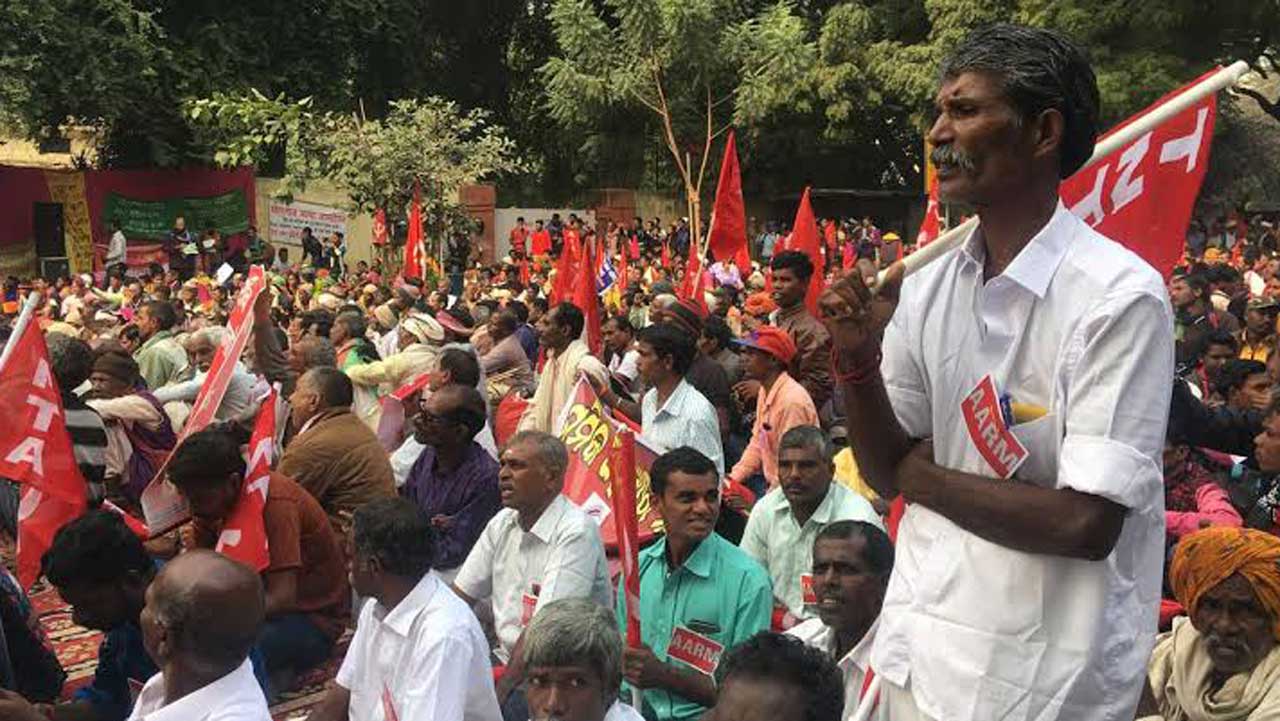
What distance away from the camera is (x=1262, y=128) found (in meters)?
30.5

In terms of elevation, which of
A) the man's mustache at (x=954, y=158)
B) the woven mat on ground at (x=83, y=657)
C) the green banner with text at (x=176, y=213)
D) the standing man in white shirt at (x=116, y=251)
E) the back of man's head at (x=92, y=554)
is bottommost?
the standing man in white shirt at (x=116, y=251)

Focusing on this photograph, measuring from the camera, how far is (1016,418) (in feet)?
6.06

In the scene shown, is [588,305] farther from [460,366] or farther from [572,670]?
[572,670]

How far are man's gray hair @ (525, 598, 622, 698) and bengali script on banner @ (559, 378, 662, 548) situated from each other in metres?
1.89

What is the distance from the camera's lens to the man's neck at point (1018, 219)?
75.4 inches

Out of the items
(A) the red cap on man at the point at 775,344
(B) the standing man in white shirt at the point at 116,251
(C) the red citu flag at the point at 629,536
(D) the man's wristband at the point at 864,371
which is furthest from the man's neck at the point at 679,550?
(B) the standing man in white shirt at the point at 116,251

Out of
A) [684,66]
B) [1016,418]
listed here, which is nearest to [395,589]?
[1016,418]

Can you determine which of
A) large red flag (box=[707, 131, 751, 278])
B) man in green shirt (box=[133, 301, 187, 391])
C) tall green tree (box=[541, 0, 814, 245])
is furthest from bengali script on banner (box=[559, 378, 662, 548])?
tall green tree (box=[541, 0, 814, 245])

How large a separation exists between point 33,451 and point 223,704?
8.56 ft

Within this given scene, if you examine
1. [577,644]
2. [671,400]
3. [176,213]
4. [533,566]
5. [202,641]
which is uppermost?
[202,641]

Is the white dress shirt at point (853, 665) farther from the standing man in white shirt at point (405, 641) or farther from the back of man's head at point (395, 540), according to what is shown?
the back of man's head at point (395, 540)

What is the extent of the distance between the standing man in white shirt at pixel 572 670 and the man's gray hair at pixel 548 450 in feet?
4.90

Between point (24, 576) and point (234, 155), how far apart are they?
818 inches

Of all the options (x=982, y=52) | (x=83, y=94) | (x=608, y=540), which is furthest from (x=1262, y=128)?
(x=982, y=52)
